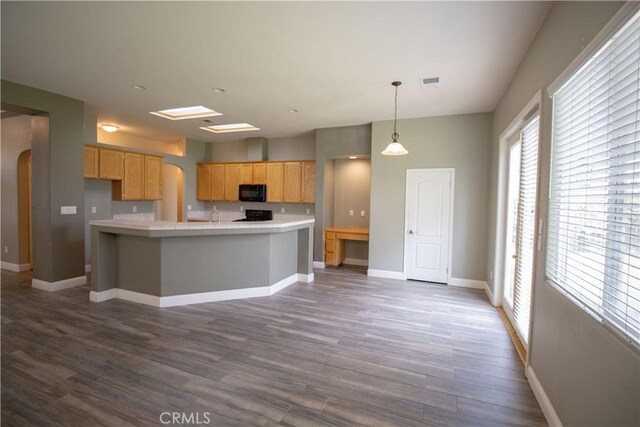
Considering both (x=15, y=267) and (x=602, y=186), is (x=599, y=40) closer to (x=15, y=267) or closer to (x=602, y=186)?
(x=602, y=186)

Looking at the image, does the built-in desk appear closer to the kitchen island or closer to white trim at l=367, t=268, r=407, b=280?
white trim at l=367, t=268, r=407, b=280

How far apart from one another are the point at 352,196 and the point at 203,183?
3933 mm

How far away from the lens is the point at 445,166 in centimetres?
503

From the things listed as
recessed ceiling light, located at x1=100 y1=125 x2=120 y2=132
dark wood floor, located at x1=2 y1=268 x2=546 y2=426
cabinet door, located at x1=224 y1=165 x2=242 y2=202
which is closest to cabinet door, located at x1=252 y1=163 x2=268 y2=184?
cabinet door, located at x1=224 y1=165 x2=242 y2=202

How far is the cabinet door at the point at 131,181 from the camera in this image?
5.97 metres

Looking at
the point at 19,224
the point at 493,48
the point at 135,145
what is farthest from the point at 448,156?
the point at 19,224

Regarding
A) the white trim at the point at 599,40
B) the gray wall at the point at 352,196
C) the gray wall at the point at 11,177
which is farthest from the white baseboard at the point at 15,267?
the white trim at the point at 599,40

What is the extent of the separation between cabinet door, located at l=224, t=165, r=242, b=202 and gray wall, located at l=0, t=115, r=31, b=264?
361 cm

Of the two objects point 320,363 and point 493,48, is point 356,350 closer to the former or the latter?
point 320,363

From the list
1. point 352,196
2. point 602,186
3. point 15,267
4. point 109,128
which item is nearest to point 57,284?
point 15,267

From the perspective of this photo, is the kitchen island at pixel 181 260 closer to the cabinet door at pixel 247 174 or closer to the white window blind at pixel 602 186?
the cabinet door at pixel 247 174

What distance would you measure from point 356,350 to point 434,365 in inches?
28.1

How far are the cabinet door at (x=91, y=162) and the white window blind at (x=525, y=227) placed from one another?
6673 millimetres

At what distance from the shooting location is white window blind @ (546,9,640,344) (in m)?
1.25
